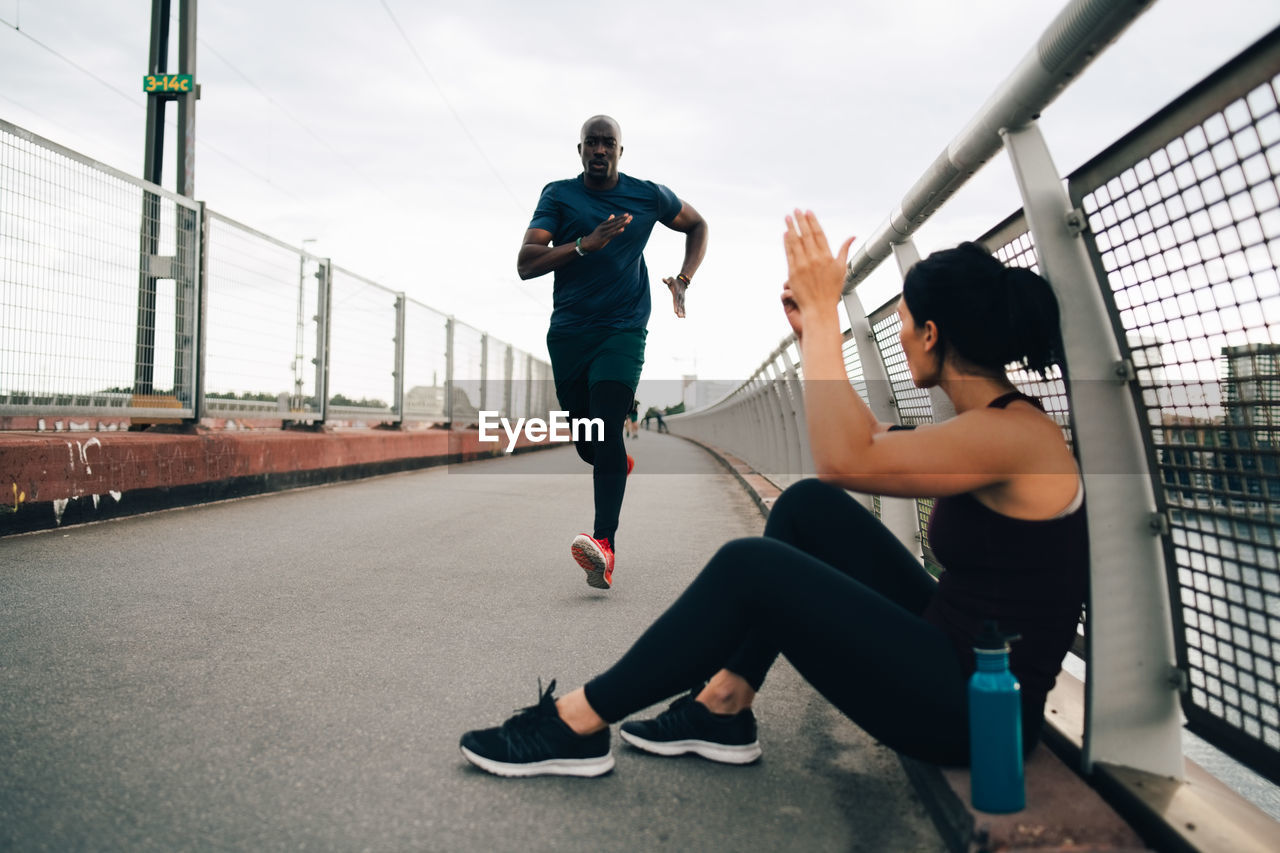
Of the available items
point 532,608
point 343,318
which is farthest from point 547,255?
point 343,318

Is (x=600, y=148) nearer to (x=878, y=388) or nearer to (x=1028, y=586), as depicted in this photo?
(x=878, y=388)

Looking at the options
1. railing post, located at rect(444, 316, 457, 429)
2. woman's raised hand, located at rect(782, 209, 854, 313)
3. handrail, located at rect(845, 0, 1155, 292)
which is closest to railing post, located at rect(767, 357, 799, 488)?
handrail, located at rect(845, 0, 1155, 292)

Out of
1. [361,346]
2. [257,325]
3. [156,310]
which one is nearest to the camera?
[156,310]

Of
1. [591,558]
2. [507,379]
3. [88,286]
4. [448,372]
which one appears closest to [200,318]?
[88,286]

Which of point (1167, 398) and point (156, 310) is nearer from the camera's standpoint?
point (1167, 398)

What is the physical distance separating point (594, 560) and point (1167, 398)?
2471 millimetres

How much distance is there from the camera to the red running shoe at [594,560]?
3.84 meters

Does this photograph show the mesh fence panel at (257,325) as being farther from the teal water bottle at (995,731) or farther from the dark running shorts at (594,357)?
the teal water bottle at (995,731)

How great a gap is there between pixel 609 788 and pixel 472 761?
30 centimetres

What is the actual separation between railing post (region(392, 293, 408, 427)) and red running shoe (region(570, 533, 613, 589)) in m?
8.96

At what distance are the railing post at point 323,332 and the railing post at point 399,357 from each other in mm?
2517

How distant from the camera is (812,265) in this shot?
192cm

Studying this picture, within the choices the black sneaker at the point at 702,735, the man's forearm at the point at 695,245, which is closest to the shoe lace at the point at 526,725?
the black sneaker at the point at 702,735

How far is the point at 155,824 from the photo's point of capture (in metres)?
1.68
